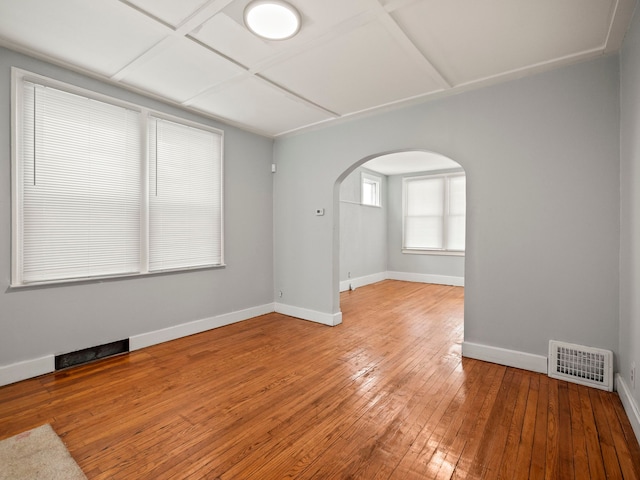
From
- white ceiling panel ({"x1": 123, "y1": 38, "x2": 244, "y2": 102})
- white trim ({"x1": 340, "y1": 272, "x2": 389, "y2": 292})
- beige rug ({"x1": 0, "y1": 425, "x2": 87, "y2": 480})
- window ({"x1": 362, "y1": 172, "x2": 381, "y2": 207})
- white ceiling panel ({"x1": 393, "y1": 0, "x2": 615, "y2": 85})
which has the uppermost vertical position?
white ceiling panel ({"x1": 123, "y1": 38, "x2": 244, "y2": 102})

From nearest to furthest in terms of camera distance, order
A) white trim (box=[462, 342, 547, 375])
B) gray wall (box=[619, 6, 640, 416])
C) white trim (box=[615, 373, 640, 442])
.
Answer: white trim (box=[615, 373, 640, 442]) → gray wall (box=[619, 6, 640, 416]) → white trim (box=[462, 342, 547, 375])

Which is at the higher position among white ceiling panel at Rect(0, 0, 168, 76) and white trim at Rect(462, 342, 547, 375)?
white ceiling panel at Rect(0, 0, 168, 76)

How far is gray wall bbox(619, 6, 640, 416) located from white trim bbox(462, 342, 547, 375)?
0.56m

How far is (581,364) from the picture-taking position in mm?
2639

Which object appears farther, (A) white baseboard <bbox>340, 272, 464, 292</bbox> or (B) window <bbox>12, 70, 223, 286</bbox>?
(A) white baseboard <bbox>340, 272, 464, 292</bbox>

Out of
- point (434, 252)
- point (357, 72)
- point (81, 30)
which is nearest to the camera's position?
point (81, 30)

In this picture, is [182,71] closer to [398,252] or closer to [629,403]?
[629,403]

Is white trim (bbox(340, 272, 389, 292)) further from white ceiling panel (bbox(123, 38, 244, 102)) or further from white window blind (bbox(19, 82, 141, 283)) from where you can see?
white ceiling panel (bbox(123, 38, 244, 102))

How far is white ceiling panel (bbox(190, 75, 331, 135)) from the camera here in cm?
322

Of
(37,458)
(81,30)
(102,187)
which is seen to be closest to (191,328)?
(102,187)

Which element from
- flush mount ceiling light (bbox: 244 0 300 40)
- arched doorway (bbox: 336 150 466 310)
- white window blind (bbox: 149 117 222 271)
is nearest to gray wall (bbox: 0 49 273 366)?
white window blind (bbox: 149 117 222 271)

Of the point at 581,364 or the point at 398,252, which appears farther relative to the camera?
the point at 398,252

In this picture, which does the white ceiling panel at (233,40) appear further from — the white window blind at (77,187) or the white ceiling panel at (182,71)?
the white window blind at (77,187)

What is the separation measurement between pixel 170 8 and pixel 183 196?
2.15 m
